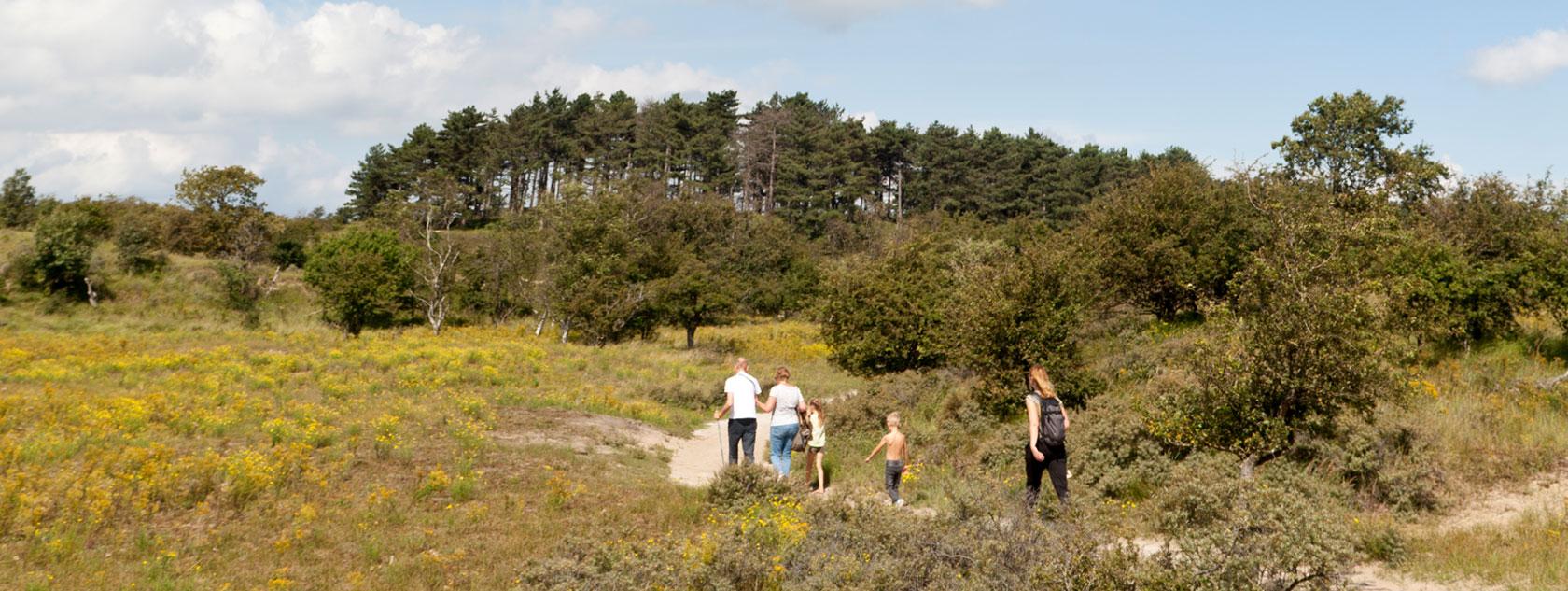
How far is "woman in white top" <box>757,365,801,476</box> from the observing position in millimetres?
12344

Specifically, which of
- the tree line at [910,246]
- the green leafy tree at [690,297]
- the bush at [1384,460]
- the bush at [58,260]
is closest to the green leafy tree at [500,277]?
the tree line at [910,246]

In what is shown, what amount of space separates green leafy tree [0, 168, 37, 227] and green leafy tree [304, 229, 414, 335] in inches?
889

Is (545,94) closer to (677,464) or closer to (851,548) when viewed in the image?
(677,464)

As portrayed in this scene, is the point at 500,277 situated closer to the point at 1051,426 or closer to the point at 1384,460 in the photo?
the point at 1051,426

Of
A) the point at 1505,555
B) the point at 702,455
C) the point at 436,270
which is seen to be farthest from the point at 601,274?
the point at 1505,555

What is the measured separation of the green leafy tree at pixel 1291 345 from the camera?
1036cm

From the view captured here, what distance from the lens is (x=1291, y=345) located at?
1054 cm

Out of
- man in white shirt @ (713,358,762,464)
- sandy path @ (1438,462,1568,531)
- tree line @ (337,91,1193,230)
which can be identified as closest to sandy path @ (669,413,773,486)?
→ man in white shirt @ (713,358,762,464)

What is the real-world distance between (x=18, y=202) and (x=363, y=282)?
1256 inches

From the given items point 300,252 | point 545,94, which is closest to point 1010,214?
point 545,94

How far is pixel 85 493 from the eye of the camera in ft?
33.8

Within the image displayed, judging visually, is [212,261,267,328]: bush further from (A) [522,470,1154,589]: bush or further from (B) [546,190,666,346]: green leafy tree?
(A) [522,470,1154,589]: bush

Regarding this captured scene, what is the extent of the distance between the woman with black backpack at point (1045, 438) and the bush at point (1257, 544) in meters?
1.49

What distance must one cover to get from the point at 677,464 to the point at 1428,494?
10871 millimetres
